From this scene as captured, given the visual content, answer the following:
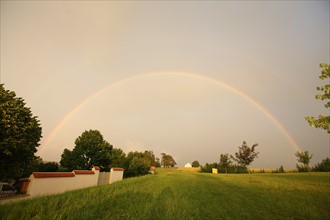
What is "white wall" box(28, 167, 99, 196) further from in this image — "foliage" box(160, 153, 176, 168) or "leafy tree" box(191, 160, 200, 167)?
"leafy tree" box(191, 160, 200, 167)

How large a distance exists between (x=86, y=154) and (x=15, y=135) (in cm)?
3311

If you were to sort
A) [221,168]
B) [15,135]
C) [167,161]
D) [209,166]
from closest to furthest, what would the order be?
1. [15,135]
2. [221,168]
3. [209,166]
4. [167,161]

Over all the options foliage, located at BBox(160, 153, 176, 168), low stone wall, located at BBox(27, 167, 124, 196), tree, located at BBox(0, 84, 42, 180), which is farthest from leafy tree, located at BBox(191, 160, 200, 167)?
tree, located at BBox(0, 84, 42, 180)

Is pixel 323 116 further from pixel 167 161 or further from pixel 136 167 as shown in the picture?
pixel 167 161

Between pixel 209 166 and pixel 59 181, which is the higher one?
pixel 209 166

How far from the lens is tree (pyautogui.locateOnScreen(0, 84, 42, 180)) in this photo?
2019cm

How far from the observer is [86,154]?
52.5 m

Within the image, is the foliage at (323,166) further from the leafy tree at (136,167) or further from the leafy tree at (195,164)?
the leafy tree at (195,164)

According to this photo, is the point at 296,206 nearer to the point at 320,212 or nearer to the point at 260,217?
the point at 320,212

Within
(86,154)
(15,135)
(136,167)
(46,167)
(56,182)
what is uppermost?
(86,154)

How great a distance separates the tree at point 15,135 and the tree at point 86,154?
27784 mm

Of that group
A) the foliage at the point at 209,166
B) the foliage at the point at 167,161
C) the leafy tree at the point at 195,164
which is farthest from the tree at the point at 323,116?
the leafy tree at the point at 195,164

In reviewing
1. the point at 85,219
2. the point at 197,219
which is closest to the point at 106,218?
the point at 85,219

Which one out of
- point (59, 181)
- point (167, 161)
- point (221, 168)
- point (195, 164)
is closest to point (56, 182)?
point (59, 181)
